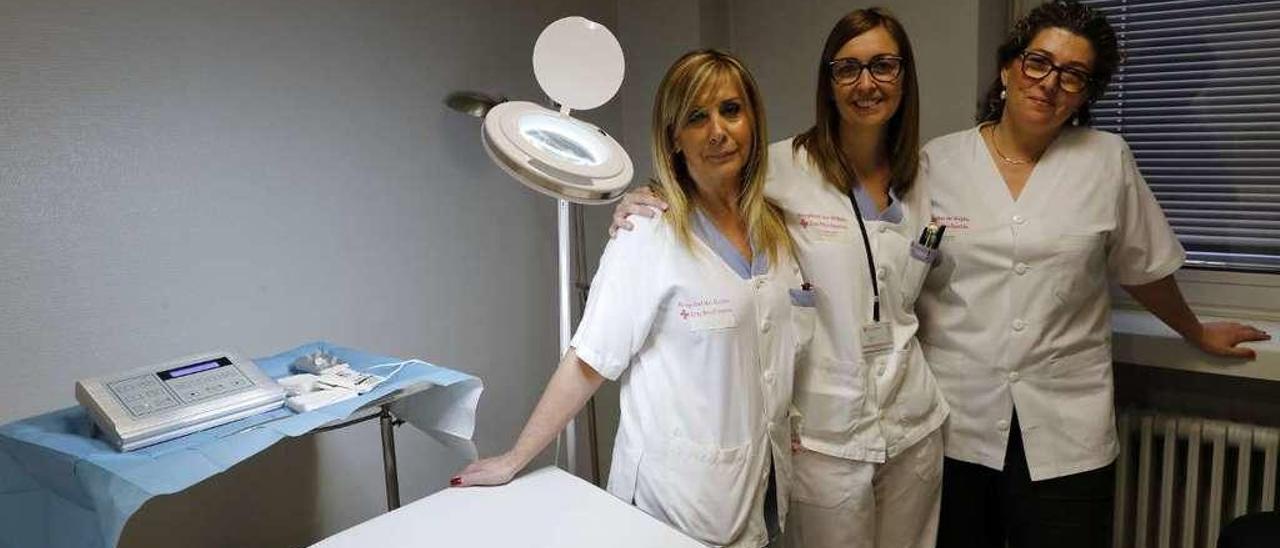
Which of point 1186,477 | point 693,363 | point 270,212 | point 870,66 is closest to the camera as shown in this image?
point 693,363

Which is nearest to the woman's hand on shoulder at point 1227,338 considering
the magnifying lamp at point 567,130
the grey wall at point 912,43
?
the grey wall at point 912,43

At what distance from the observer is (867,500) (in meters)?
1.55

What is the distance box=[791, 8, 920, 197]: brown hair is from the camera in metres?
1.52

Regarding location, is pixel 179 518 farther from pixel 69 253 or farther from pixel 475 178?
pixel 475 178

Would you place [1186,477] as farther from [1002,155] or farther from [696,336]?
[696,336]

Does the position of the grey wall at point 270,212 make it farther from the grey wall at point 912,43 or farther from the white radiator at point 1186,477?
the white radiator at point 1186,477

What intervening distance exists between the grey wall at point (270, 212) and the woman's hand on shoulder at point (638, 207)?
77 cm

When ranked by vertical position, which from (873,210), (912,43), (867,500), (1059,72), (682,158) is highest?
(912,43)

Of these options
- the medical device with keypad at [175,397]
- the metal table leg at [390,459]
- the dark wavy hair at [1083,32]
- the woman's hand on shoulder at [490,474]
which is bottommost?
the metal table leg at [390,459]

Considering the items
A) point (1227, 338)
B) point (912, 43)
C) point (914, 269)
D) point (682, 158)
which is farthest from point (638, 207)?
point (1227, 338)

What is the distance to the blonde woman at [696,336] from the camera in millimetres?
1381

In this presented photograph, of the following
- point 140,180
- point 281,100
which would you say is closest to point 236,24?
point 281,100

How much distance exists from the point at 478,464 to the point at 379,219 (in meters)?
0.77

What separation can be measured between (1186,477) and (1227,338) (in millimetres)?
383
